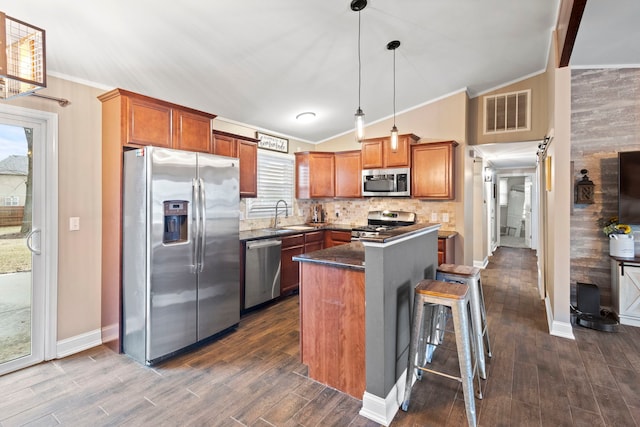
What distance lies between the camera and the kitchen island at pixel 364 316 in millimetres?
1938

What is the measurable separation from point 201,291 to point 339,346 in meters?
1.41

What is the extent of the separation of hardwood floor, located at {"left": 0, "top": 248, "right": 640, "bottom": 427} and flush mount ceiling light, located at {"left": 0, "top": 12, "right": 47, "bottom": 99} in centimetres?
191

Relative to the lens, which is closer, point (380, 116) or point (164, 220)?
point (164, 220)

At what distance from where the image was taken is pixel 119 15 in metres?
2.16

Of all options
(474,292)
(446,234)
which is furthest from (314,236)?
(474,292)

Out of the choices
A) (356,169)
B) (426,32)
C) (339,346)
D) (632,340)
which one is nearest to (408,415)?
(339,346)

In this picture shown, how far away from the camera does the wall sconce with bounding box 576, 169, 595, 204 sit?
3.53 meters

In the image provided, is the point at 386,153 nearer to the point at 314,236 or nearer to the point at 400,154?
the point at 400,154

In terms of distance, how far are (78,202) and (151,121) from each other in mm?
946

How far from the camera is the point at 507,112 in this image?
4.66m

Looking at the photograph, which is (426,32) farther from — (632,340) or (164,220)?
(632,340)

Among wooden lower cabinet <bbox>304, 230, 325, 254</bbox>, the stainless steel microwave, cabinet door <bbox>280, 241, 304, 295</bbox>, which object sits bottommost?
cabinet door <bbox>280, 241, 304, 295</bbox>

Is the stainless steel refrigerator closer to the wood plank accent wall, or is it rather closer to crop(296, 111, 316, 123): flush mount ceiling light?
crop(296, 111, 316, 123): flush mount ceiling light

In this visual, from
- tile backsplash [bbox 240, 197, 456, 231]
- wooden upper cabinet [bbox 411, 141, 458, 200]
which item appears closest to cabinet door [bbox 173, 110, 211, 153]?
tile backsplash [bbox 240, 197, 456, 231]
